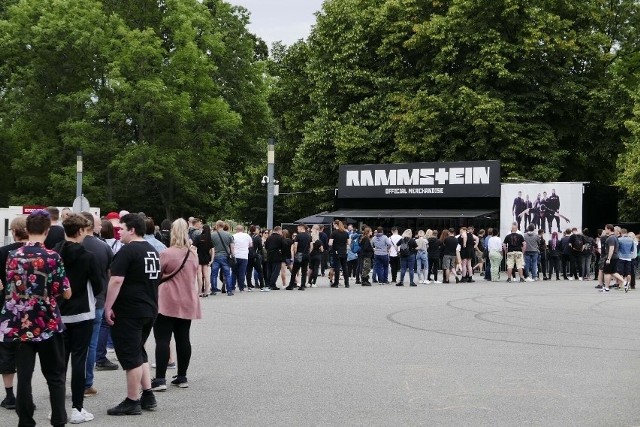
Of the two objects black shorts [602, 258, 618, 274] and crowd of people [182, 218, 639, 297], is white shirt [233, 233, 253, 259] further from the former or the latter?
black shorts [602, 258, 618, 274]

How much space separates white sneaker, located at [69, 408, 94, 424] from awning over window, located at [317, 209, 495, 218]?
30280 mm

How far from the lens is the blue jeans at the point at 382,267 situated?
94.2ft

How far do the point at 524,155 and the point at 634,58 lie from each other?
41.7ft

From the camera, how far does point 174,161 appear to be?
47500mm

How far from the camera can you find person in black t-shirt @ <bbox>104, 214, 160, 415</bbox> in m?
8.36

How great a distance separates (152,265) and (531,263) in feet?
79.7

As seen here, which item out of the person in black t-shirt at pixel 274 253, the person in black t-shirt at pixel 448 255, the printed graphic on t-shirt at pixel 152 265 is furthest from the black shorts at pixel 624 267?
the printed graphic on t-shirt at pixel 152 265

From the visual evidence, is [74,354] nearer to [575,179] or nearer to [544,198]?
[544,198]

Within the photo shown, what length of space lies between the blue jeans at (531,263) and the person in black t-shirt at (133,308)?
24.0m

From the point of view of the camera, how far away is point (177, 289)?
9523mm

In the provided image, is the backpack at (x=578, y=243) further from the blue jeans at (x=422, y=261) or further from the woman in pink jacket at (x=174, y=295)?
the woman in pink jacket at (x=174, y=295)

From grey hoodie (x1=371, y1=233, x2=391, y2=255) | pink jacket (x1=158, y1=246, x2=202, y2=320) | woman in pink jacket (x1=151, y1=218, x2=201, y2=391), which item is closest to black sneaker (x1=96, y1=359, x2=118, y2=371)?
woman in pink jacket (x1=151, y1=218, x2=201, y2=391)

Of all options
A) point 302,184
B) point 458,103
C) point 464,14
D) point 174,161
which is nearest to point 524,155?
point 458,103

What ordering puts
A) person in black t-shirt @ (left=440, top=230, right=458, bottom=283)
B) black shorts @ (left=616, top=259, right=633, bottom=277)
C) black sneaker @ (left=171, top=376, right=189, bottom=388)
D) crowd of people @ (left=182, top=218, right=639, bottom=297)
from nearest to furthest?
black sneaker @ (left=171, top=376, right=189, bottom=388) < crowd of people @ (left=182, top=218, right=639, bottom=297) < black shorts @ (left=616, top=259, right=633, bottom=277) < person in black t-shirt @ (left=440, top=230, right=458, bottom=283)
